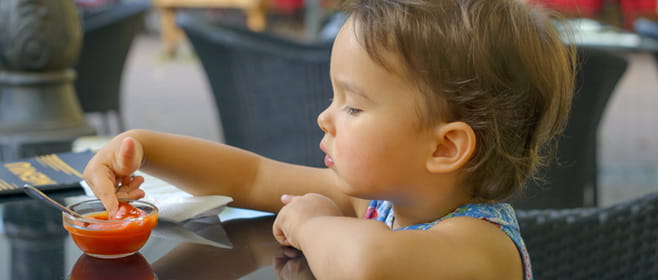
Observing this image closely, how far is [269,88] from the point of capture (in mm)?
2213

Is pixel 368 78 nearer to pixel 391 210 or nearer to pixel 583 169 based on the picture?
pixel 391 210

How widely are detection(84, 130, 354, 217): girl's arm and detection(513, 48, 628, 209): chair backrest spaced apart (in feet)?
4.73

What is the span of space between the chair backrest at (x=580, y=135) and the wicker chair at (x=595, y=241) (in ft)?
3.70

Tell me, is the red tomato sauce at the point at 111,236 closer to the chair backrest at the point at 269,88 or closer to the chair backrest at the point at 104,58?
the chair backrest at the point at 269,88

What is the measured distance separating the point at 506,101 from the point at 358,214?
0.29 meters

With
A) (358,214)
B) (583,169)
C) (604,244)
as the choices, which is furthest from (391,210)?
(583,169)

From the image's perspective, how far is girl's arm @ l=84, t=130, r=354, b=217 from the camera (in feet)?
2.81

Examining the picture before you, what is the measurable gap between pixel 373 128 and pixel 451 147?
9 centimetres

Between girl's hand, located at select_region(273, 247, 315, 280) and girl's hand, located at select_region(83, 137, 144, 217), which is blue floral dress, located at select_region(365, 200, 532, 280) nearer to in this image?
girl's hand, located at select_region(273, 247, 315, 280)

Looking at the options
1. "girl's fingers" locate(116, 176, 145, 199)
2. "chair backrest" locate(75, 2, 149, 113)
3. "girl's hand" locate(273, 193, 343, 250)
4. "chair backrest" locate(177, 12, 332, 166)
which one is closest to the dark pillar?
"chair backrest" locate(177, 12, 332, 166)

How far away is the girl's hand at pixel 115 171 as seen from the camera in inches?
32.5

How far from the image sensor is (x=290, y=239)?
0.81 metres

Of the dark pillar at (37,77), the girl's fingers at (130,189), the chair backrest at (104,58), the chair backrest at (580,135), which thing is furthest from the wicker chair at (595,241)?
the chair backrest at (104,58)

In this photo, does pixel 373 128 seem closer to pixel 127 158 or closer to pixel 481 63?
pixel 481 63
